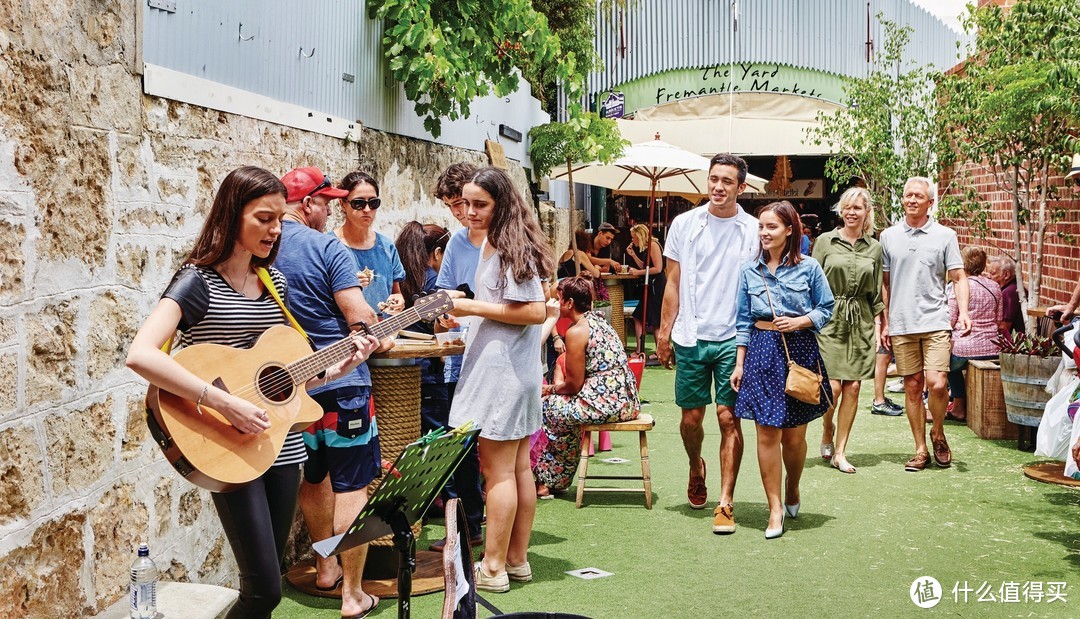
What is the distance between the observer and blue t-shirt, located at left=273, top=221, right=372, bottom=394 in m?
4.77

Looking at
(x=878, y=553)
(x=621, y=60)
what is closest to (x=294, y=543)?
(x=878, y=553)

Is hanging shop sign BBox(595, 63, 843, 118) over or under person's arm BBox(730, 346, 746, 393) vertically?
over

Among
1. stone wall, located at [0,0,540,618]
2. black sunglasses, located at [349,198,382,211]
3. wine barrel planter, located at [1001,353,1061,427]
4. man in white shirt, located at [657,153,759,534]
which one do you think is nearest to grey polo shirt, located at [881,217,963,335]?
wine barrel planter, located at [1001,353,1061,427]

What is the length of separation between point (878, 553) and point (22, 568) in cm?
416

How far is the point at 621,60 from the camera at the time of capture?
21500mm

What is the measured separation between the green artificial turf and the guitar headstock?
135 centimetres

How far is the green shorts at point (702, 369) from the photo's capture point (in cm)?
668

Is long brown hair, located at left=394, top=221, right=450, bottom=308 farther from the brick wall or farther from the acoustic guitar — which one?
the brick wall

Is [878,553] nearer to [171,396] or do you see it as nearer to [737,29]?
[171,396]

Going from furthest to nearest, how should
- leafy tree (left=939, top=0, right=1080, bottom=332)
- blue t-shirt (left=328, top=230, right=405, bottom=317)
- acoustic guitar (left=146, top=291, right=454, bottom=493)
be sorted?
leafy tree (left=939, top=0, right=1080, bottom=332) < blue t-shirt (left=328, top=230, right=405, bottom=317) < acoustic guitar (left=146, top=291, right=454, bottom=493)

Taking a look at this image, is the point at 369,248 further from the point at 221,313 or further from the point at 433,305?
the point at 221,313

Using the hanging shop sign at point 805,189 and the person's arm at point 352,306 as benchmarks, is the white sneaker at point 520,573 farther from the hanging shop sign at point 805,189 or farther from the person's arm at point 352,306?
the hanging shop sign at point 805,189

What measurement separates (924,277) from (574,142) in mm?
6427

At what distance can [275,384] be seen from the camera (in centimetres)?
388
